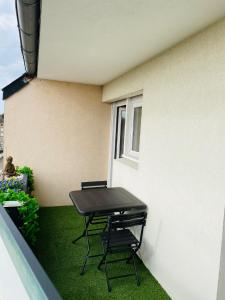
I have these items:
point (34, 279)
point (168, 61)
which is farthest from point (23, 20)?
point (34, 279)

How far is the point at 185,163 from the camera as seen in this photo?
233 cm

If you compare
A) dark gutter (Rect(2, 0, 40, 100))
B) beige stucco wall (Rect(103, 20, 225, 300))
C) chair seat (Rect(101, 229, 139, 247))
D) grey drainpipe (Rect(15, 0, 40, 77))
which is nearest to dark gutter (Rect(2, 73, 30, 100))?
dark gutter (Rect(2, 0, 40, 100))

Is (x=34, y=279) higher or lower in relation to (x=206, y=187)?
lower

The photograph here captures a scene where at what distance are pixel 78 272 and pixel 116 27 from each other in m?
2.91

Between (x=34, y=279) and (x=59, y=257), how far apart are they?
246 cm

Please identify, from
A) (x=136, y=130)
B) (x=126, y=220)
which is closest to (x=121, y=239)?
(x=126, y=220)

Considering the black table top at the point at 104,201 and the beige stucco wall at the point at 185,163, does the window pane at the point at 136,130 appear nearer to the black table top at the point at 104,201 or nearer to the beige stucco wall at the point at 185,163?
the beige stucco wall at the point at 185,163

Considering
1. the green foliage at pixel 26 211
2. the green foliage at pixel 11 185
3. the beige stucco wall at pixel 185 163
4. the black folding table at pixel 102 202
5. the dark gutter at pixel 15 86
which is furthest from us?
the dark gutter at pixel 15 86

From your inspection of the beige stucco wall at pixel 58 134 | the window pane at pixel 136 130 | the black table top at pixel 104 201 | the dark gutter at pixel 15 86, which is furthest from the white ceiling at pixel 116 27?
the black table top at pixel 104 201

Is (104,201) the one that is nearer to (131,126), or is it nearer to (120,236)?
(120,236)

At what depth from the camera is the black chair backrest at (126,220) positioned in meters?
2.69

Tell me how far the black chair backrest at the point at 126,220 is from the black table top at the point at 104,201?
18 centimetres

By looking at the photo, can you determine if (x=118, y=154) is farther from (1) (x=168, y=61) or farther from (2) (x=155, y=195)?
(1) (x=168, y=61)

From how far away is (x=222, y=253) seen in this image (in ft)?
6.21
